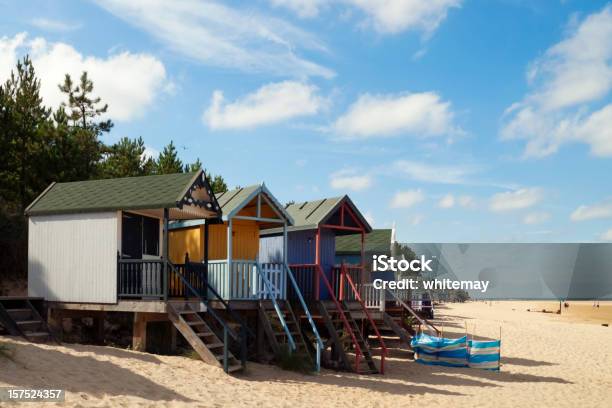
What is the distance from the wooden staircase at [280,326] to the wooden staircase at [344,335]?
0.84m

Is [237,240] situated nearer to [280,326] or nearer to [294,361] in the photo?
[280,326]

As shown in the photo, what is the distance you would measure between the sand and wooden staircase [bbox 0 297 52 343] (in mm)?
620

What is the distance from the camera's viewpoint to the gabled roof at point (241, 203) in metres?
17.8

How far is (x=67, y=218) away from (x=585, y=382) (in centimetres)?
1462

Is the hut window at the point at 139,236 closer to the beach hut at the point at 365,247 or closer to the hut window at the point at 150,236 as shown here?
the hut window at the point at 150,236

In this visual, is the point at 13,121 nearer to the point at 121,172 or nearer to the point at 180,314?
the point at 121,172

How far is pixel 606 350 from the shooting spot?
27.8m

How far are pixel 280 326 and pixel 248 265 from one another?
183cm

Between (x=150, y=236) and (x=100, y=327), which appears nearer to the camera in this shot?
(x=150, y=236)

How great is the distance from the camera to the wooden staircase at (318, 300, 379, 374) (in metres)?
17.7

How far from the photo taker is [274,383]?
14812mm

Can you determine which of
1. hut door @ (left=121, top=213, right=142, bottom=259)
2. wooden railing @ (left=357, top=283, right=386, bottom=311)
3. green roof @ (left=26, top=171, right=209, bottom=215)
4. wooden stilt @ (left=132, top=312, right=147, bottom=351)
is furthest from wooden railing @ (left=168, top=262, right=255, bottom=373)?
wooden railing @ (left=357, top=283, right=386, bottom=311)

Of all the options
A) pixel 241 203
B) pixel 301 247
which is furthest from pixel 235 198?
pixel 301 247

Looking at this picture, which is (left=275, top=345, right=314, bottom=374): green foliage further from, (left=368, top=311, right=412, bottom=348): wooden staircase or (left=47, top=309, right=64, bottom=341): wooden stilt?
(left=47, top=309, right=64, bottom=341): wooden stilt
